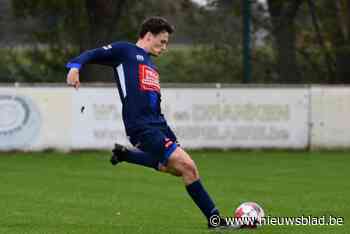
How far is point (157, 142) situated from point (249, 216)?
3.74 feet

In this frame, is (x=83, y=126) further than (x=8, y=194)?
Yes

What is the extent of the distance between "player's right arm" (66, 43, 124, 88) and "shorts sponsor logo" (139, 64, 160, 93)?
24 centimetres

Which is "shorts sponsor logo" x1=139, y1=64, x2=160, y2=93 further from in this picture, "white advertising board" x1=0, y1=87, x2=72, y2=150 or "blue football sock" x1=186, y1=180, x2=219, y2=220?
"white advertising board" x1=0, y1=87, x2=72, y2=150

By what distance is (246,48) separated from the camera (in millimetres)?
22672

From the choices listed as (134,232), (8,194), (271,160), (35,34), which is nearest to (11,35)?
(35,34)

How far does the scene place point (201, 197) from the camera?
8961 millimetres

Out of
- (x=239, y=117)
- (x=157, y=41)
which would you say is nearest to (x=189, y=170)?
(x=157, y=41)

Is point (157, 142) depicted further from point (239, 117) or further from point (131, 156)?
point (239, 117)

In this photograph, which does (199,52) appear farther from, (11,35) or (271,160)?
(271,160)

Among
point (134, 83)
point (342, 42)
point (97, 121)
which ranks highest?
point (134, 83)

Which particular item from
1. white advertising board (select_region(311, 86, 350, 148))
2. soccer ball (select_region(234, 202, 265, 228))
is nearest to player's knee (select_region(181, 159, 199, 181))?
soccer ball (select_region(234, 202, 265, 228))

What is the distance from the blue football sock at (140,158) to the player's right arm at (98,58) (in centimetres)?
82

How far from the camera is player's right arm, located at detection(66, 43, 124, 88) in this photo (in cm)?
865

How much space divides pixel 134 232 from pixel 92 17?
15.2m
